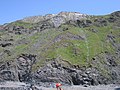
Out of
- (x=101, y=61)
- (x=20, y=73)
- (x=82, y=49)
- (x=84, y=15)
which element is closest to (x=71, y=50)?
(x=82, y=49)

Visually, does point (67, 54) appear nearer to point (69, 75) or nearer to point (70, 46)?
point (70, 46)

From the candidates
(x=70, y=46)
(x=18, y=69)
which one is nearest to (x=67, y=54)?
(x=70, y=46)

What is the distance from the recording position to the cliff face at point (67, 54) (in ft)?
322

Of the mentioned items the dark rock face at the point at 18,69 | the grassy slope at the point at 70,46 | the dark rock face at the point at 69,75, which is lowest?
the dark rock face at the point at 69,75

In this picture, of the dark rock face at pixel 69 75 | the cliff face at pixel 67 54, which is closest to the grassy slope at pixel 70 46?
the cliff face at pixel 67 54

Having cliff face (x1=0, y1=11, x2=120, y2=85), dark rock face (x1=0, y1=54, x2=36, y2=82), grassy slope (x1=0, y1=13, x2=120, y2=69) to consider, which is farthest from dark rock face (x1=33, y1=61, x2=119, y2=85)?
dark rock face (x1=0, y1=54, x2=36, y2=82)

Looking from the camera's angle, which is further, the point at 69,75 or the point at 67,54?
the point at 67,54

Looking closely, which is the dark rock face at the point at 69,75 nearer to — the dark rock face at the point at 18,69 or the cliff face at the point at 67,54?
the cliff face at the point at 67,54

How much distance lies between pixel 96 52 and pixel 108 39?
1341cm

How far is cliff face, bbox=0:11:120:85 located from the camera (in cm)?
9825

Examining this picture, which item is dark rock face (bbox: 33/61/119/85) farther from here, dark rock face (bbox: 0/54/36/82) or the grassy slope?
dark rock face (bbox: 0/54/36/82)

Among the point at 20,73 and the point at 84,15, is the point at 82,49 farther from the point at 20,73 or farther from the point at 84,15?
the point at 84,15

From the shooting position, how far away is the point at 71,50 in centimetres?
11231

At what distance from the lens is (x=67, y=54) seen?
109 m
